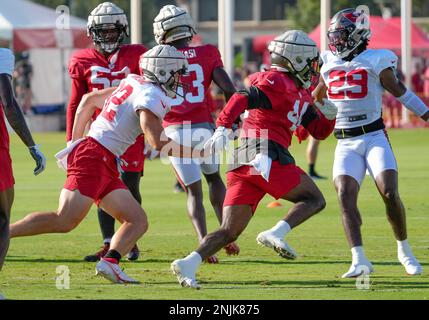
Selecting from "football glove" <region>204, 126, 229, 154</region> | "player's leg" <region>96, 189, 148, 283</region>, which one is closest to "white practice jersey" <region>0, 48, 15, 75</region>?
"player's leg" <region>96, 189, 148, 283</region>

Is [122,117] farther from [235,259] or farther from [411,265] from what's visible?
[411,265]

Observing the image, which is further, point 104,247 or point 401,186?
point 401,186

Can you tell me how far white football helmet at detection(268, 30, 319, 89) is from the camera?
31.9 ft

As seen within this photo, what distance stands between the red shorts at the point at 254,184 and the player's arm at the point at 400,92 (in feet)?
4.59

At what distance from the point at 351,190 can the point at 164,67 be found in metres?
1.99

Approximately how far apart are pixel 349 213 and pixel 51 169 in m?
14.5

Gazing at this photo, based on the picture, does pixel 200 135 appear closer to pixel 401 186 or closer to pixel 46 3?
pixel 401 186

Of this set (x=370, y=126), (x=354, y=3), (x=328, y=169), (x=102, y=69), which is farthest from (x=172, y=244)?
(x=354, y=3)

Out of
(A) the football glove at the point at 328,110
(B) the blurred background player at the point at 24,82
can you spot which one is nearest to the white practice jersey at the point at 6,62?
(A) the football glove at the point at 328,110

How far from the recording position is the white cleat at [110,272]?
30.8 ft

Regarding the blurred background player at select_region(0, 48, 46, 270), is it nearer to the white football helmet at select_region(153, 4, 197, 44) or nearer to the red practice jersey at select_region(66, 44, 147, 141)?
the red practice jersey at select_region(66, 44, 147, 141)

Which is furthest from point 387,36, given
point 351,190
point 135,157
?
point 351,190

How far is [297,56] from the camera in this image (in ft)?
31.9

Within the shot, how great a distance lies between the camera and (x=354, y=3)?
181 feet
